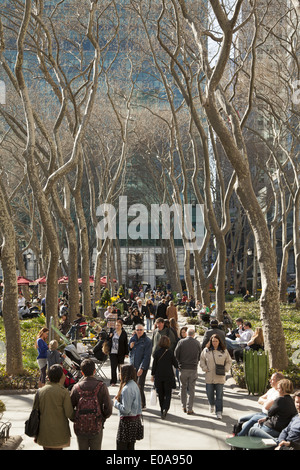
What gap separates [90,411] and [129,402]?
61 cm

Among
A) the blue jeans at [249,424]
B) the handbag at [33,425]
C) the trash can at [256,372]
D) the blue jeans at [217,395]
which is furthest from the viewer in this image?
the trash can at [256,372]

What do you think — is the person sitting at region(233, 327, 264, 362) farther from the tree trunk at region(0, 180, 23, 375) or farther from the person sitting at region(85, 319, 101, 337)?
the person sitting at region(85, 319, 101, 337)

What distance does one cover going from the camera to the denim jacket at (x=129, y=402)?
6.68 m

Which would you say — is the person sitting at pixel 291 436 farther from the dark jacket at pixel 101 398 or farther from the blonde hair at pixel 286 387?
the dark jacket at pixel 101 398

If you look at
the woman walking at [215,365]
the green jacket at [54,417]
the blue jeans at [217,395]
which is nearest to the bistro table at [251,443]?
the green jacket at [54,417]

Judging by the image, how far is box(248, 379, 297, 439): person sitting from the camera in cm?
675

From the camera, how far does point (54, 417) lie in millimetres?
6164

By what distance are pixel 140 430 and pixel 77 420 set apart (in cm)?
83

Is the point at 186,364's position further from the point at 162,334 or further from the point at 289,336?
the point at 289,336

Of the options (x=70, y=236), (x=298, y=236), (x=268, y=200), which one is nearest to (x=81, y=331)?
(x=70, y=236)

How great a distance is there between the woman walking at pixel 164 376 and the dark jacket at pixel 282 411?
114 inches

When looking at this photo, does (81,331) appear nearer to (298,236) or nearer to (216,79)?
(216,79)

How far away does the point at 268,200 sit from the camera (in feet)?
137

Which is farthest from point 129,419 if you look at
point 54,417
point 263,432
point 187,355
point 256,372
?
point 256,372
